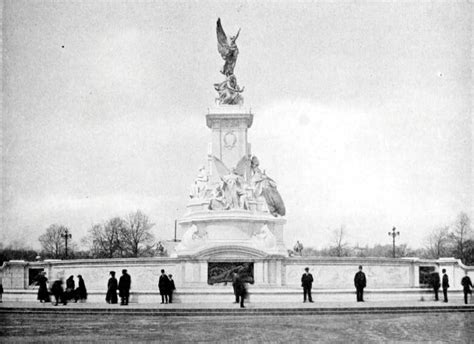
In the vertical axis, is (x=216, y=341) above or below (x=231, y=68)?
below

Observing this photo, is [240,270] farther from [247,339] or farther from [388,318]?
[247,339]

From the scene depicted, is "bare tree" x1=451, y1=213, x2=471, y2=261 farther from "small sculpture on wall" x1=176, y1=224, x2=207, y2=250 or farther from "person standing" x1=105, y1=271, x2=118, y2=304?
"person standing" x1=105, y1=271, x2=118, y2=304

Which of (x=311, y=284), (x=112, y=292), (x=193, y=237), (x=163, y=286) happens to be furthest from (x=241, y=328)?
(x=193, y=237)

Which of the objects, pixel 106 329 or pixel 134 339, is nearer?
pixel 134 339

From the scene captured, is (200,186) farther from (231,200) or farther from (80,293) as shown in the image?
(80,293)

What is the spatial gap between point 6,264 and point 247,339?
27.2 meters

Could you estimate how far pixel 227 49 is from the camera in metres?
47.5

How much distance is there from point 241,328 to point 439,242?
62.0 metres

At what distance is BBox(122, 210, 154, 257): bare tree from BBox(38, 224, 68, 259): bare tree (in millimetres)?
7668

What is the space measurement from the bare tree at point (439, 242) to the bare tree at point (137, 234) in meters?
32.2

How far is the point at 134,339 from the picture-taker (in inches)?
707

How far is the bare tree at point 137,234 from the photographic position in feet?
255

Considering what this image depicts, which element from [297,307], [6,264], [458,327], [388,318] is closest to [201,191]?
[6,264]

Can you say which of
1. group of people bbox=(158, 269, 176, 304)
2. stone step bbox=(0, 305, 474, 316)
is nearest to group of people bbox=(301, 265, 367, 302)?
stone step bbox=(0, 305, 474, 316)
